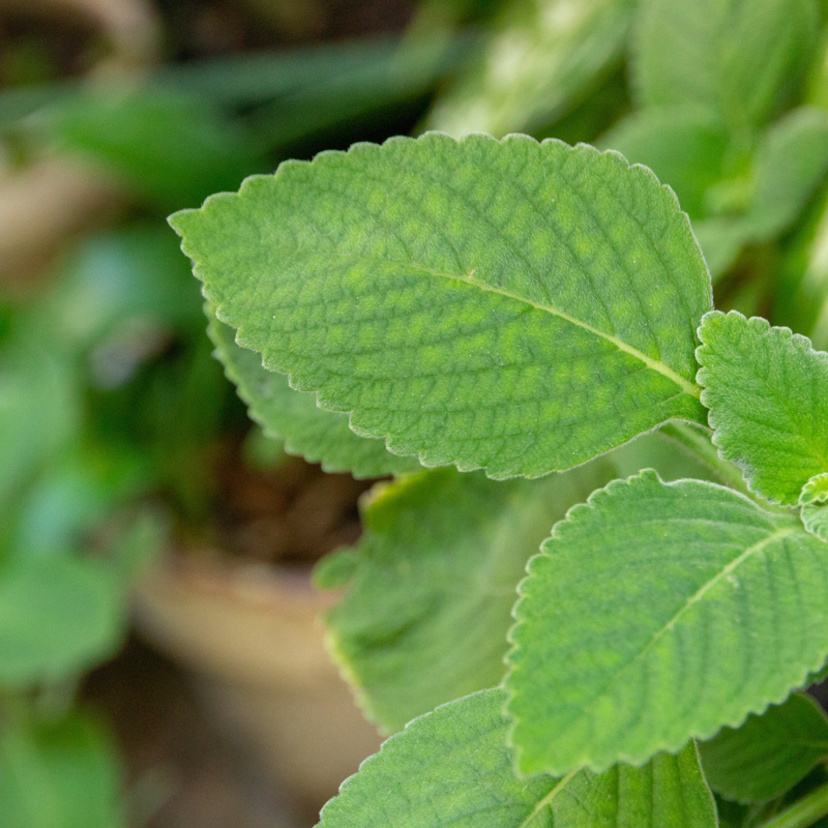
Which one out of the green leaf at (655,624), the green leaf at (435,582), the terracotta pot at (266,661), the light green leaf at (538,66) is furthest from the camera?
the terracotta pot at (266,661)

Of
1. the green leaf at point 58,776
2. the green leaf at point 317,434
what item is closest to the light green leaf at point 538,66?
the green leaf at point 317,434

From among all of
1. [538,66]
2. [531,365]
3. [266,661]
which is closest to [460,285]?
[531,365]

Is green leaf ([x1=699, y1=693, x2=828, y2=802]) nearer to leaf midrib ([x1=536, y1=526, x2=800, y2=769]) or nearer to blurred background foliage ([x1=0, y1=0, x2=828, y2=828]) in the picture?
leaf midrib ([x1=536, y1=526, x2=800, y2=769])

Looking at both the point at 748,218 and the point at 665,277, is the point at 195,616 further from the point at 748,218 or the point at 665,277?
the point at 665,277

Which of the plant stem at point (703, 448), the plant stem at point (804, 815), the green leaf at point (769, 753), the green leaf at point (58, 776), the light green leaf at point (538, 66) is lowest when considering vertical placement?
the plant stem at point (804, 815)

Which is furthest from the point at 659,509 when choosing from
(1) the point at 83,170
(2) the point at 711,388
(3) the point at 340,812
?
(1) the point at 83,170

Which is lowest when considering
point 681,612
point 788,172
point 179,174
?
point 681,612

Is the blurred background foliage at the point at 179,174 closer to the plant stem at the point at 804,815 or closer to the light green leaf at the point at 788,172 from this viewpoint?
the light green leaf at the point at 788,172

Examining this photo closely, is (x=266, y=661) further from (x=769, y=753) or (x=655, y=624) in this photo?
(x=655, y=624)
